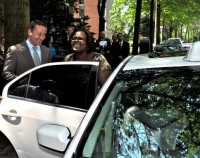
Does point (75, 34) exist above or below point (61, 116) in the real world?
above

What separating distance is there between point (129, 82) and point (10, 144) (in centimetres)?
208

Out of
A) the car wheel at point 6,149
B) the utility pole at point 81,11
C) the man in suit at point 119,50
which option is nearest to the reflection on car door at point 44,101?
the car wheel at point 6,149

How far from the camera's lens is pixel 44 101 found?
14.2 ft

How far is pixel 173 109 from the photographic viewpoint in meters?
2.83

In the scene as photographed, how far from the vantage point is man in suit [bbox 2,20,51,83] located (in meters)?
5.20

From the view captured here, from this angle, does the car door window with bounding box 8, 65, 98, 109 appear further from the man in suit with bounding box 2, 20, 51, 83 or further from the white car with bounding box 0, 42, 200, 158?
the white car with bounding box 0, 42, 200, 158

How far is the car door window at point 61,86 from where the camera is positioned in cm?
412

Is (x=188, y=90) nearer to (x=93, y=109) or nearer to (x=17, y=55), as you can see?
(x=93, y=109)

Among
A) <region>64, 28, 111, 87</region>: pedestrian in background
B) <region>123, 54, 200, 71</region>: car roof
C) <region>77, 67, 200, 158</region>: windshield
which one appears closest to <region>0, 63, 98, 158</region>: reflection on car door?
<region>64, 28, 111, 87</region>: pedestrian in background

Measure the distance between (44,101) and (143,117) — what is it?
1.68 m

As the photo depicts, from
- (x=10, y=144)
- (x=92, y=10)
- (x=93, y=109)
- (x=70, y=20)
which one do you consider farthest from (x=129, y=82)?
(x=92, y=10)

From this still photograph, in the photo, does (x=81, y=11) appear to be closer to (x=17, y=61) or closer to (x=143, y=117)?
(x=17, y=61)

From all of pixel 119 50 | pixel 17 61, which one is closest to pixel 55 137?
pixel 17 61

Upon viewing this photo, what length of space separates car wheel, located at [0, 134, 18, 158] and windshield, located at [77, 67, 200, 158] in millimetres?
2002
